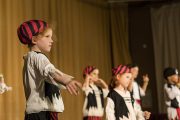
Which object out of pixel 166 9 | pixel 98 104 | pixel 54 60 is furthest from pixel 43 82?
pixel 166 9

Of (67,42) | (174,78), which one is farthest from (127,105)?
(67,42)

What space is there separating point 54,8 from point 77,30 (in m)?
0.68

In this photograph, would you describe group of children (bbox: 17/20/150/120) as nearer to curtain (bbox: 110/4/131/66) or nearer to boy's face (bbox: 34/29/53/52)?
boy's face (bbox: 34/29/53/52)

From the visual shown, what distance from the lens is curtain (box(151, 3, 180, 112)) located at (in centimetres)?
736

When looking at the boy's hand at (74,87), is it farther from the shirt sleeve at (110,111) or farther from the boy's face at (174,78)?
Answer: the boy's face at (174,78)

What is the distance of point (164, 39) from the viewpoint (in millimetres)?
7469

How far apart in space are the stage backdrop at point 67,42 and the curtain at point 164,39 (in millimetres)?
571

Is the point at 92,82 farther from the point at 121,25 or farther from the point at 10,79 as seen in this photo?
the point at 121,25

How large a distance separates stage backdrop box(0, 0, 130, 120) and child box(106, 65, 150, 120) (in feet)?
5.81

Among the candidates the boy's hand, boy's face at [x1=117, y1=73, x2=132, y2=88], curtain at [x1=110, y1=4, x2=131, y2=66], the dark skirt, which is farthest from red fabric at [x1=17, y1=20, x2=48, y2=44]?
curtain at [x1=110, y1=4, x2=131, y2=66]

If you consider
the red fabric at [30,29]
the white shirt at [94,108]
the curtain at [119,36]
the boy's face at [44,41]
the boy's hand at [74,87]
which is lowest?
the white shirt at [94,108]

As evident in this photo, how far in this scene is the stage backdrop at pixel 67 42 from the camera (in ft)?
16.4

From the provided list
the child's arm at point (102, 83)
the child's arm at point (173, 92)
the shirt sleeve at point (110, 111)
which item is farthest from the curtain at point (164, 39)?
the shirt sleeve at point (110, 111)

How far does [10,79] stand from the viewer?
5000 mm
